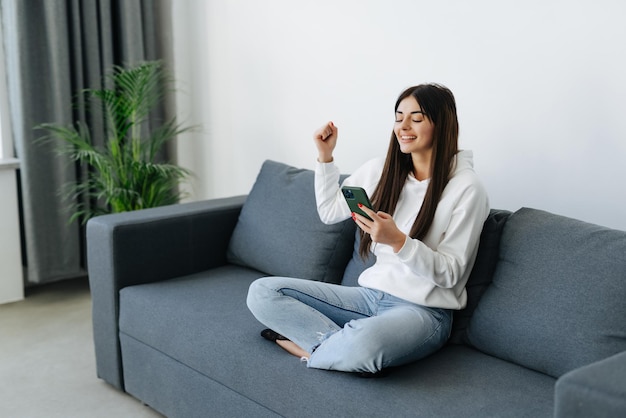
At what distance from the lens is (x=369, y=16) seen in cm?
317

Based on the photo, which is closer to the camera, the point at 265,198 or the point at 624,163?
the point at 624,163

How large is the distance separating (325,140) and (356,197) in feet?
1.54

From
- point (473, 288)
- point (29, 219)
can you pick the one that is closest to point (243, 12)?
point (29, 219)

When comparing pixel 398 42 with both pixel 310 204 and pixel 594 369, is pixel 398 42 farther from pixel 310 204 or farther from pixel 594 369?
pixel 594 369

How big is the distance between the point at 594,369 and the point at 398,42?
5.93 feet

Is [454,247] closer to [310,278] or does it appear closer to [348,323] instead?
[348,323]

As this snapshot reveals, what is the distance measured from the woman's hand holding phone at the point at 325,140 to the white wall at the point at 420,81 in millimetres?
532

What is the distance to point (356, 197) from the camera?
223 cm

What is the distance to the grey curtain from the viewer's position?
384 centimetres

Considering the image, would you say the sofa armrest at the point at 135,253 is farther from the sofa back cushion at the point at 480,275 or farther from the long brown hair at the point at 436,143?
the sofa back cushion at the point at 480,275

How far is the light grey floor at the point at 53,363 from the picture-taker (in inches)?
113

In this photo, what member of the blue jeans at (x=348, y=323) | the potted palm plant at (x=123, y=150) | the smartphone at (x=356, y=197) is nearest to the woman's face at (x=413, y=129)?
the smartphone at (x=356, y=197)

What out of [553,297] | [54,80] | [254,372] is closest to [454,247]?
[553,297]

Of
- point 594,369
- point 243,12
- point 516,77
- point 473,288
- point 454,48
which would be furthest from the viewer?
point 243,12
